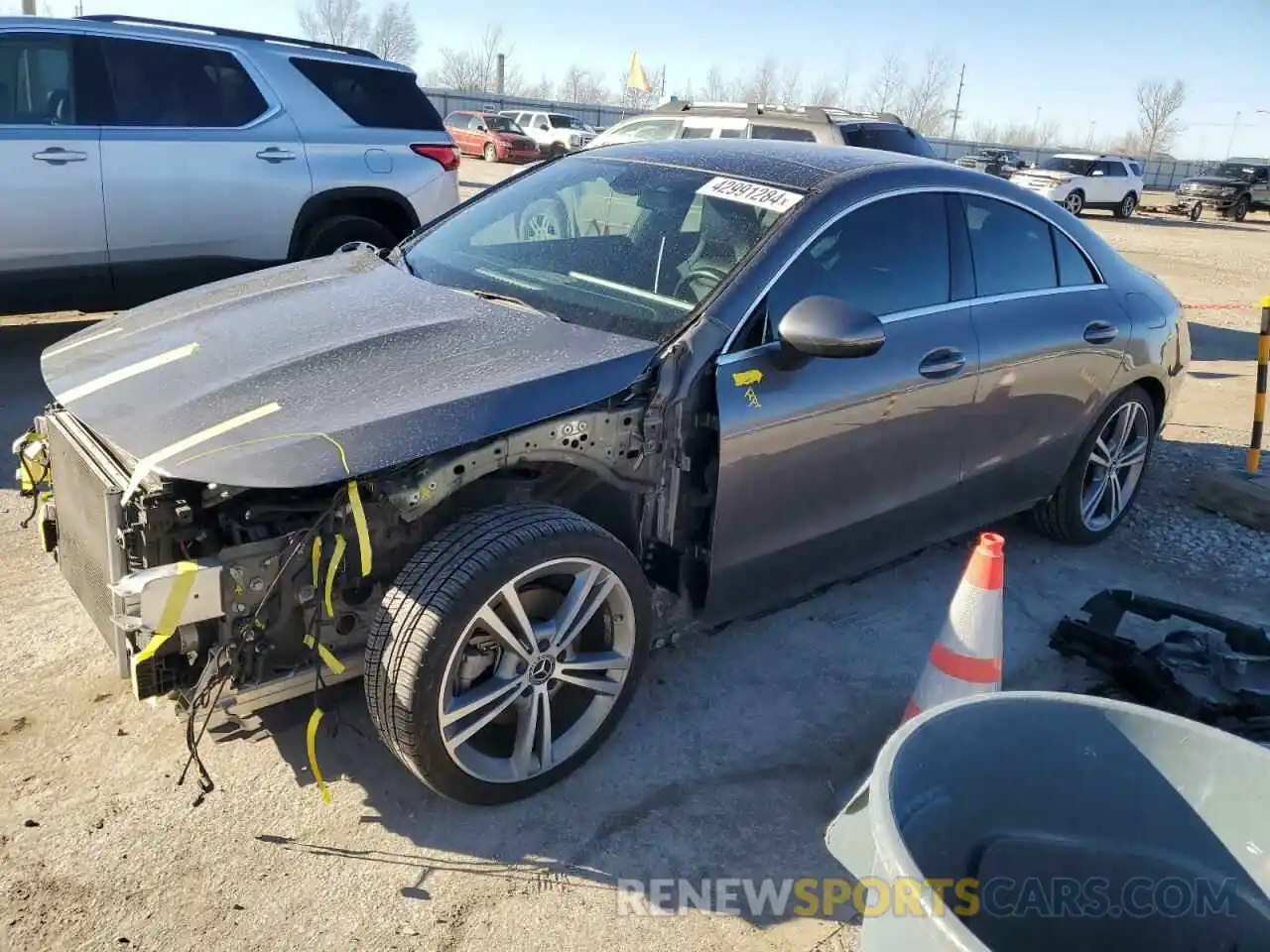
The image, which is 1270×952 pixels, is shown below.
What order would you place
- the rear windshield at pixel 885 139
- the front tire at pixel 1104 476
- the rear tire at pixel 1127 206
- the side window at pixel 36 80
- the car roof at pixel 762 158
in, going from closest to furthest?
the car roof at pixel 762 158 < the front tire at pixel 1104 476 < the side window at pixel 36 80 < the rear windshield at pixel 885 139 < the rear tire at pixel 1127 206

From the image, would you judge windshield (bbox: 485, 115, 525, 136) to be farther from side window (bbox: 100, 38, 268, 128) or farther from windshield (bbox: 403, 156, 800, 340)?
windshield (bbox: 403, 156, 800, 340)

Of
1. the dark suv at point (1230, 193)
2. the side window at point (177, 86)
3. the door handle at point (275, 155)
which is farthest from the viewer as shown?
the dark suv at point (1230, 193)

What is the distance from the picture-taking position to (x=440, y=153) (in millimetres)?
7391

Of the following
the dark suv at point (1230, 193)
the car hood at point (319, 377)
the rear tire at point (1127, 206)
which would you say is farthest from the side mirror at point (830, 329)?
the dark suv at point (1230, 193)

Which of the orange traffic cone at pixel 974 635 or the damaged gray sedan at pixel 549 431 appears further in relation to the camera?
the orange traffic cone at pixel 974 635

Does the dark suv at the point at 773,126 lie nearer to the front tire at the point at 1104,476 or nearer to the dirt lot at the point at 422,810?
the front tire at the point at 1104,476

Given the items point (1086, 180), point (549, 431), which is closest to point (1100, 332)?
point (549, 431)

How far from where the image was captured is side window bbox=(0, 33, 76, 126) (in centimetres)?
586

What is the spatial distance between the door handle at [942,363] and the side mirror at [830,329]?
2.03 feet

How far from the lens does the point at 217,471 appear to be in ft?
7.80

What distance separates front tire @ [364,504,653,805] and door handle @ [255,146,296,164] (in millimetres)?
4789

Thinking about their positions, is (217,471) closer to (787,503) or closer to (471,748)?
(471,748)

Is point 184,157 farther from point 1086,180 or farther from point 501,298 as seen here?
point 1086,180

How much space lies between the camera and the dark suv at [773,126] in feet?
34.0
